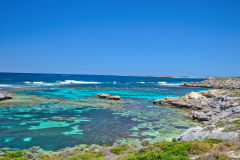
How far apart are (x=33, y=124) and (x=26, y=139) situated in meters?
4.42

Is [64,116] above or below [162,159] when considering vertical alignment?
below

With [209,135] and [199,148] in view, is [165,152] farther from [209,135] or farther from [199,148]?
[209,135]

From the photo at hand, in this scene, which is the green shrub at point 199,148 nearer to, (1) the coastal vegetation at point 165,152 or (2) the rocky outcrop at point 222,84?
(1) the coastal vegetation at point 165,152

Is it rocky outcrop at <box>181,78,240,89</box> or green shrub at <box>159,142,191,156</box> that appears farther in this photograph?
rocky outcrop at <box>181,78,240,89</box>

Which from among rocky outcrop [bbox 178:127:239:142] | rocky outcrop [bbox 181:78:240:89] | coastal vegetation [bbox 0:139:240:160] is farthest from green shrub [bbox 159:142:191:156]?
rocky outcrop [bbox 181:78:240:89]

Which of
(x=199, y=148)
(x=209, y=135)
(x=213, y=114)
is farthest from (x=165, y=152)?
(x=213, y=114)

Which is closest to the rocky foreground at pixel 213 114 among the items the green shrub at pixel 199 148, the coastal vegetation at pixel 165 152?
the coastal vegetation at pixel 165 152

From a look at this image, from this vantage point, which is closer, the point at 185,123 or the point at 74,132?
the point at 74,132

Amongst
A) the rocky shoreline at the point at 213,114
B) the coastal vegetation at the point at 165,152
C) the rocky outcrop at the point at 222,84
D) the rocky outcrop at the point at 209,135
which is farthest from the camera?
the rocky outcrop at the point at 222,84

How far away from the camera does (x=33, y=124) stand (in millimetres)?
18250

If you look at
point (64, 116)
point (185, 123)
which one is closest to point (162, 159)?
point (185, 123)

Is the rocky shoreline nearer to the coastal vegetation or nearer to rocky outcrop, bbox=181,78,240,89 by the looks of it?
the coastal vegetation

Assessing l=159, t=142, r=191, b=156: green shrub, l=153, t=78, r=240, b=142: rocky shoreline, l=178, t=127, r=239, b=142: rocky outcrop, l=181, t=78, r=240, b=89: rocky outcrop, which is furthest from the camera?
l=181, t=78, r=240, b=89: rocky outcrop

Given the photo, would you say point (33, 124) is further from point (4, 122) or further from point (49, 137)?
point (49, 137)
